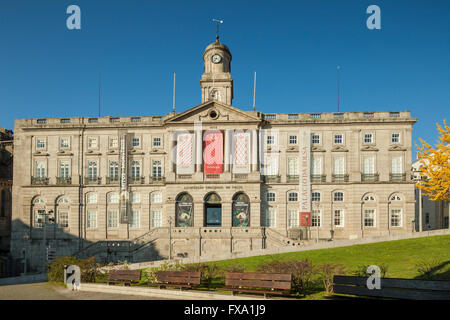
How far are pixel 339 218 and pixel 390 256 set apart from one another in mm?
17672

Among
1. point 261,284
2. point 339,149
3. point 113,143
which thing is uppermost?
point 113,143

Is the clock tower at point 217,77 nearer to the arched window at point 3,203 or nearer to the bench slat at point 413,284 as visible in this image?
the arched window at point 3,203

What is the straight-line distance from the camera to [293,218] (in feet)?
156

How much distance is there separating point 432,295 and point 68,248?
1700 inches

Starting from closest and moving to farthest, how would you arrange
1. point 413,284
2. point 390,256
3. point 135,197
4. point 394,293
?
1. point 394,293
2. point 413,284
3. point 390,256
4. point 135,197

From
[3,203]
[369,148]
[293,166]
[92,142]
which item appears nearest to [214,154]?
[293,166]

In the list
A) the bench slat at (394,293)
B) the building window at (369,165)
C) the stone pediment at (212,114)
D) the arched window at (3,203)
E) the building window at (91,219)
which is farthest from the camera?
the arched window at (3,203)

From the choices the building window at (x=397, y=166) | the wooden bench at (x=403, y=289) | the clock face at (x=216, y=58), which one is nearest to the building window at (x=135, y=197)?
the clock face at (x=216, y=58)

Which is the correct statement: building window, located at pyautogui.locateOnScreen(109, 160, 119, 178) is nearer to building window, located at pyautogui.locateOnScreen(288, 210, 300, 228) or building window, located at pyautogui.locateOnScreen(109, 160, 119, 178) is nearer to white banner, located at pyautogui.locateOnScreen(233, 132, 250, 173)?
→ white banner, located at pyautogui.locateOnScreen(233, 132, 250, 173)

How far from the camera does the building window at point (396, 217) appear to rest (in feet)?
152

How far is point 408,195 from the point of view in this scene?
4650 cm

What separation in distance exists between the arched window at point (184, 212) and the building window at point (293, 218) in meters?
11.5

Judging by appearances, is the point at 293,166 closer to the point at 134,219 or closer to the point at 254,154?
the point at 254,154
